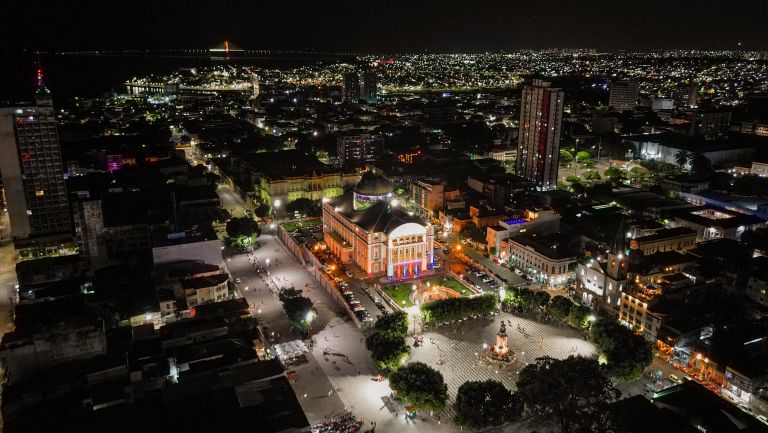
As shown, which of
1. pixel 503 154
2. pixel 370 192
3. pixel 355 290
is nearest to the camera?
pixel 355 290

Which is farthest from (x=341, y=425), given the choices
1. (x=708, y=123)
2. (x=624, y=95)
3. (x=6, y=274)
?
(x=624, y=95)

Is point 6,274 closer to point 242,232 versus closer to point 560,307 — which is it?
point 242,232

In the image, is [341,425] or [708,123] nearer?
[341,425]

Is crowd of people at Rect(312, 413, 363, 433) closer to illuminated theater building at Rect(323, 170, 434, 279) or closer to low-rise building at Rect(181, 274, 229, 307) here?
low-rise building at Rect(181, 274, 229, 307)

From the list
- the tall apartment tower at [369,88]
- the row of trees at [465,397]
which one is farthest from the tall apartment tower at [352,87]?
the row of trees at [465,397]

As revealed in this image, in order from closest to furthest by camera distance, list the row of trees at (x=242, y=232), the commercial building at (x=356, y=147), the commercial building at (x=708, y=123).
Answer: the row of trees at (x=242, y=232) < the commercial building at (x=356, y=147) < the commercial building at (x=708, y=123)

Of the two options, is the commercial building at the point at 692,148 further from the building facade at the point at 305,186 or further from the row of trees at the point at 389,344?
the row of trees at the point at 389,344

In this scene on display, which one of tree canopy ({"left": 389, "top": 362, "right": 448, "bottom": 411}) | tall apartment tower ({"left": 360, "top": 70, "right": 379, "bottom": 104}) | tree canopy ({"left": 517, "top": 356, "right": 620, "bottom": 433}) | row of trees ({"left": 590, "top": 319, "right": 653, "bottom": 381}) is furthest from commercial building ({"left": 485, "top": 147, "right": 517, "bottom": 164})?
tall apartment tower ({"left": 360, "top": 70, "right": 379, "bottom": 104})
